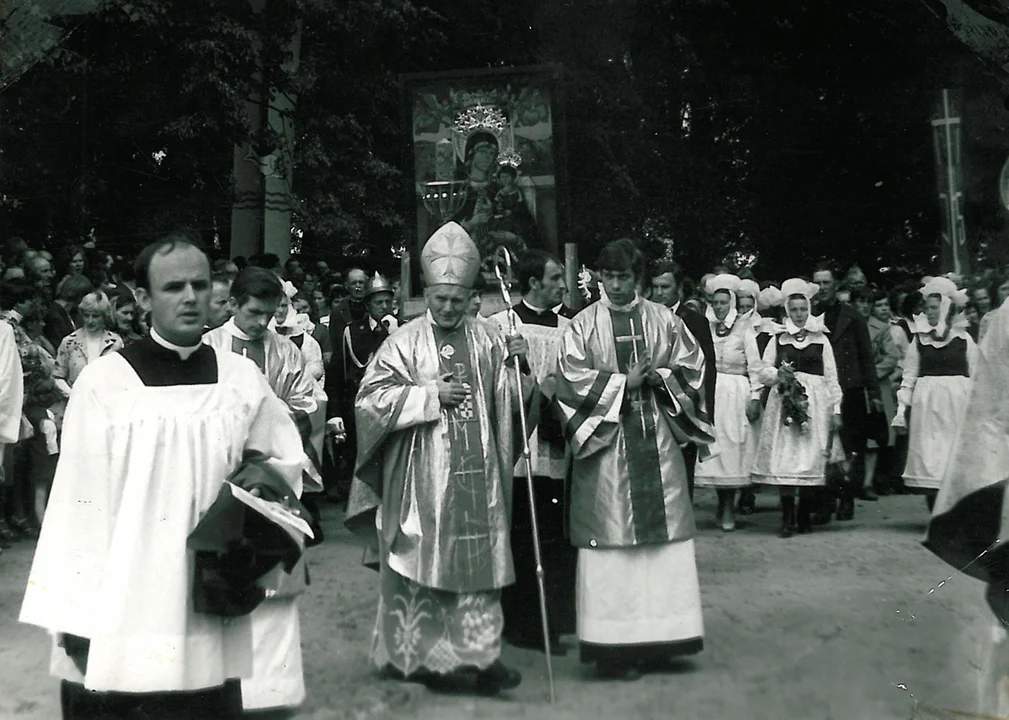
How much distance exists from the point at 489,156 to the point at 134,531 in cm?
413

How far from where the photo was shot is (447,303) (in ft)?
18.4

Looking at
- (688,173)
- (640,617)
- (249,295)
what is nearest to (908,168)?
(688,173)

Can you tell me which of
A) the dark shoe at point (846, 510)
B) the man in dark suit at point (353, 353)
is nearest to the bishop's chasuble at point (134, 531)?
the man in dark suit at point (353, 353)

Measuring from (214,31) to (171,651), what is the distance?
12.2 feet

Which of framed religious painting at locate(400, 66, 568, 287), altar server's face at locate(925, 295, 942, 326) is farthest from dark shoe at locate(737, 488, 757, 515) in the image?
framed religious painting at locate(400, 66, 568, 287)

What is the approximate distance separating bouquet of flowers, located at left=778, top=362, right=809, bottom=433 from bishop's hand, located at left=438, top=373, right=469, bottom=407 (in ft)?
14.1

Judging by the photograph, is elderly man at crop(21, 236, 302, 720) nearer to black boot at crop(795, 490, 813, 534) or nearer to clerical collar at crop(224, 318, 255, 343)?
clerical collar at crop(224, 318, 255, 343)

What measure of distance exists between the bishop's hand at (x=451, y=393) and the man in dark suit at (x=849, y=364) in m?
4.37

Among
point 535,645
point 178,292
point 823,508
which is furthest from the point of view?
point 823,508

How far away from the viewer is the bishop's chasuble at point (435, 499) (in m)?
5.43

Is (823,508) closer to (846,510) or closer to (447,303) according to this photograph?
(846,510)

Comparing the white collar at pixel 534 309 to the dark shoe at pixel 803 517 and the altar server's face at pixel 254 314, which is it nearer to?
the altar server's face at pixel 254 314

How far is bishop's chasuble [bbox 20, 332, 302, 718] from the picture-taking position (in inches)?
142

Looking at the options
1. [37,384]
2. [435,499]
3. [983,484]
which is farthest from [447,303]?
[37,384]
